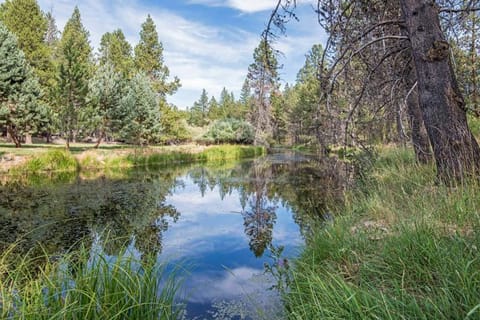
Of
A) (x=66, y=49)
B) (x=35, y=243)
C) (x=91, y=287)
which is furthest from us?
(x=66, y=49)

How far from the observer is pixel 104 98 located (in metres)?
19.4

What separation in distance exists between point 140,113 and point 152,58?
30.3 feet

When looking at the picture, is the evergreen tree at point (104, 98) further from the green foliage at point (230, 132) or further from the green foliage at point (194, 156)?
the green foliage at point (230, 132)

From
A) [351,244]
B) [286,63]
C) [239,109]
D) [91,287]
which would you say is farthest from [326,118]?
[239,109]

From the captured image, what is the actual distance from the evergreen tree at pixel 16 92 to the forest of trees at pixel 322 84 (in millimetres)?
58

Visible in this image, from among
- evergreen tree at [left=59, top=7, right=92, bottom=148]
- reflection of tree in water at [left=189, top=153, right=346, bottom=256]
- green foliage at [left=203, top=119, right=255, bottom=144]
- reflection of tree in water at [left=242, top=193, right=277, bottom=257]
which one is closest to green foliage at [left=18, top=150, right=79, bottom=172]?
reflection of tree in water at [left=189, top=153, right=346, bottom=256]

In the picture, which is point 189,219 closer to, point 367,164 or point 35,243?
point 35,243

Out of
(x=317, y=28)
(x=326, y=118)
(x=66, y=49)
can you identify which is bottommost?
(x=326, y=118)

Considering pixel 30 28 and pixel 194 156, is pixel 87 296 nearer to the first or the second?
pixel 194 156

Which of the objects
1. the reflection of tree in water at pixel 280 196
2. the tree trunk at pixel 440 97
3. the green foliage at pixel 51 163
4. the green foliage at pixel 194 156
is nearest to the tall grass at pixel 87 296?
the reflection of tree in water at pixel 280 196

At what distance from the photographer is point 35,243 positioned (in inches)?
177

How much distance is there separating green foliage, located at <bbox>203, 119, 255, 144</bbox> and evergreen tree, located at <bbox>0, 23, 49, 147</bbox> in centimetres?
1764

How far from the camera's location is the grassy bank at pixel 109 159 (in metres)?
12.2

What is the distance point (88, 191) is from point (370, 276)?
8.31 m
